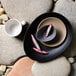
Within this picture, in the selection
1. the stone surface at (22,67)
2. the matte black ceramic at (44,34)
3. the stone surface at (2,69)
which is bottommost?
the stone surface at (2,69)

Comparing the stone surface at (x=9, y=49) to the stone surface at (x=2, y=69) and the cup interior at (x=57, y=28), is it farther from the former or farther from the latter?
the cup interior at (x=57, y=28)

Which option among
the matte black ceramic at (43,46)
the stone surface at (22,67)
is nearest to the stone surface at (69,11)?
the matte black ceramic at (43,46)

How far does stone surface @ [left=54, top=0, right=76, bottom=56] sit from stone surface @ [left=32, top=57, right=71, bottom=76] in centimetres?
6

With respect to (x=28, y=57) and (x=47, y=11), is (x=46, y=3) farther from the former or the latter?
(x=28, y=57)

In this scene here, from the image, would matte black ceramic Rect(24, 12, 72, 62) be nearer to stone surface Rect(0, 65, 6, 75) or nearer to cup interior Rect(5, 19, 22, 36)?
cup interior Rect(5, 19, 22, 36)

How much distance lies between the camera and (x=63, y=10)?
1.31m

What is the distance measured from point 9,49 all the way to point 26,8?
0.25m

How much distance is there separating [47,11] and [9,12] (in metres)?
0.22

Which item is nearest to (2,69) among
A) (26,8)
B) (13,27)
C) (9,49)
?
(9,49)

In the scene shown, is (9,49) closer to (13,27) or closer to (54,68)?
(13,27)

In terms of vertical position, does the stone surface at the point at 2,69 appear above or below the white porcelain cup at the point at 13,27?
below

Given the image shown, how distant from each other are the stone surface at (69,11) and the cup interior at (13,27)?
0.22 metres

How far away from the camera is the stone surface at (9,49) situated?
1333 mm

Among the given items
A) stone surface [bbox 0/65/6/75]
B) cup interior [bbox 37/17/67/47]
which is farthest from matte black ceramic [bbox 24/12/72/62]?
stone surface [bbox 0/65/6/75]
